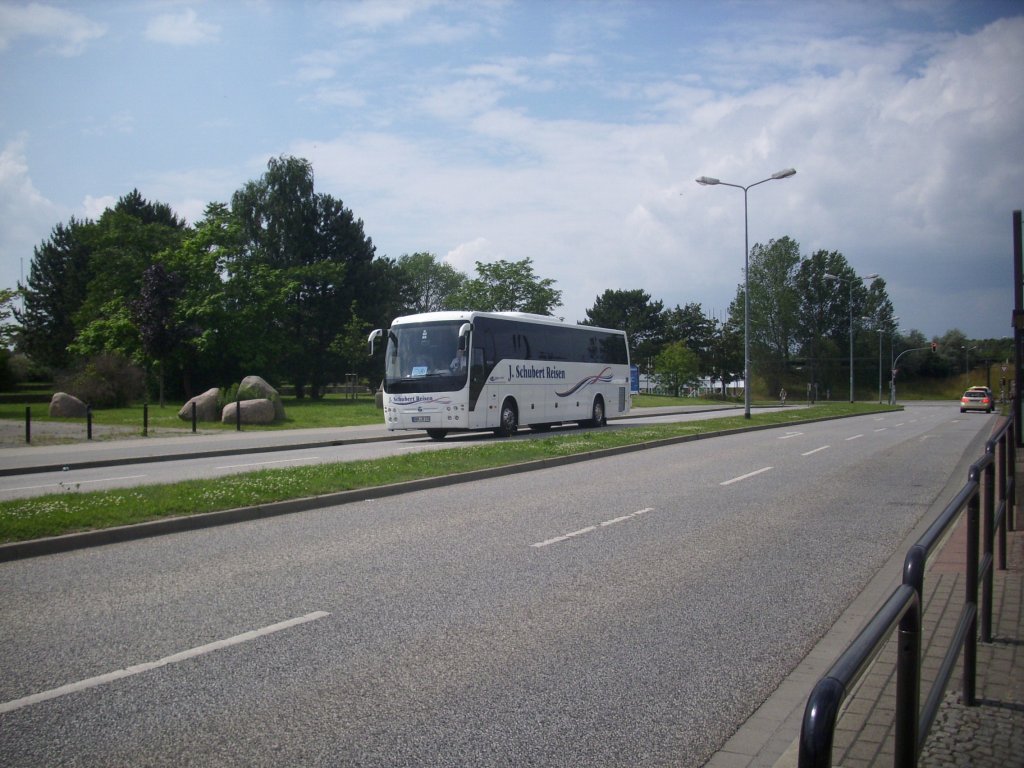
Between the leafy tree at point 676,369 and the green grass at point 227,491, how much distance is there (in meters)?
65.3

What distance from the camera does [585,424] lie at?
32469 mm

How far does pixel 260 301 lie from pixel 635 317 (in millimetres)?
67547

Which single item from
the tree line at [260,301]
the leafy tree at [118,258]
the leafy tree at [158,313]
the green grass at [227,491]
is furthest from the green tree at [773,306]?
the green grass at [227,491]

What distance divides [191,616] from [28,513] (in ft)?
15.9

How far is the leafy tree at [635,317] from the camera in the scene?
110 metres

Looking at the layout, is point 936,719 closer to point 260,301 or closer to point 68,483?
point 68,483

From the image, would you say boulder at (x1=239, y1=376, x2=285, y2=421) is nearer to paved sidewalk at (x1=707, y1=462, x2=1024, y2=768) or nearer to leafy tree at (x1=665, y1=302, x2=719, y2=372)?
paved sidewalk at (x1=707, y1=462, x2=1024, y2=768)

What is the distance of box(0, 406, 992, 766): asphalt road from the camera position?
156 inches

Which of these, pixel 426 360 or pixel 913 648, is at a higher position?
pixel 426 360

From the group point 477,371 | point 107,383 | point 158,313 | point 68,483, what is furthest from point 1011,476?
point 107,383

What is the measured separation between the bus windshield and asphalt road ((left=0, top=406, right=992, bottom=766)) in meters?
12.8

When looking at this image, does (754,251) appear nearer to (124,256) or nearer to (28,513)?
(124,256)

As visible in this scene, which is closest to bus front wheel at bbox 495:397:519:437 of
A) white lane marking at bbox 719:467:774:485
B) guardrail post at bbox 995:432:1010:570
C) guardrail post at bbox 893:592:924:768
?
white lane marking at bbox 719:467:774:485

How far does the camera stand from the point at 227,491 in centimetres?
1152
